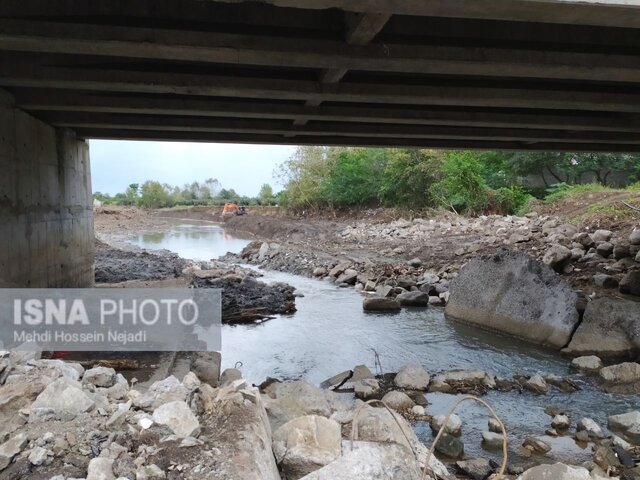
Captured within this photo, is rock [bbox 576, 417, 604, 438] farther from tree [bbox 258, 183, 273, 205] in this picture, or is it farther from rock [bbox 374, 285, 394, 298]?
tree [bbox 258, 183, 273, 205]

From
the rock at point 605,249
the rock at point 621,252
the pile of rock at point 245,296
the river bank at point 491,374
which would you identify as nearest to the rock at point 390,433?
the river bank at point 491,374

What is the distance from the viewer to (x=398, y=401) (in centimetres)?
607

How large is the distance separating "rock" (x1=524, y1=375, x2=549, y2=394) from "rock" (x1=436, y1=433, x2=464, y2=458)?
212cm

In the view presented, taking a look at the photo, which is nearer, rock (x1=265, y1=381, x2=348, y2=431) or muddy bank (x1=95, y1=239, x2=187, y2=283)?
rock (x1=265, y1=381, x2=348, y2=431)

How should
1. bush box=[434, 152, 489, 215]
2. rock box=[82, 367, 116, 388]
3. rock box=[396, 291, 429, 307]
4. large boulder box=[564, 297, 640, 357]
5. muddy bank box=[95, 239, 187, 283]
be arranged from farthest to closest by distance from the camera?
bush box=[434, 152, 489, 215]
muddy bank box=[95, 239, 187, 283]
rock box=[396, 291, 429, 307]
large boulder box=[564, 297, 640, 357]
rock box=[82, 367, 116, 388]

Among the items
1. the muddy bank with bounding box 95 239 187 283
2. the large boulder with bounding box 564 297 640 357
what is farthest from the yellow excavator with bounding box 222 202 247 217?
the large boulder with bounding box 564 297 640 357

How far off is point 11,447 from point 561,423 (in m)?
5.20

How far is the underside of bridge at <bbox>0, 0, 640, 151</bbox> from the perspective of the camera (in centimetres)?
469

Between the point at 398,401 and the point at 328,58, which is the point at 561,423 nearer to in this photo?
the point at 398,401

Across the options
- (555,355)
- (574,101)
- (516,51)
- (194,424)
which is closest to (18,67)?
(194,424)

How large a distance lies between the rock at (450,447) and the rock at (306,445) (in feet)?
5.35

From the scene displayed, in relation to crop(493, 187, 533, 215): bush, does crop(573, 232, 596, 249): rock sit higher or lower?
lower

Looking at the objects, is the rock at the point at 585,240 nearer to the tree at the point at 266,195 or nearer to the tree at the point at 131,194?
the tree at the point at 266,195

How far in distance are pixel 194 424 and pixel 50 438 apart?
33.5 inches
